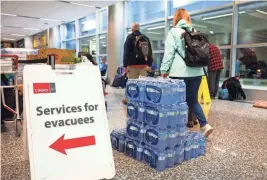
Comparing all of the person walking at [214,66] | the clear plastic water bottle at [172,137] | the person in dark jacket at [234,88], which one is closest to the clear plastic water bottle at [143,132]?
the clear plastic water bottle at [172,137]

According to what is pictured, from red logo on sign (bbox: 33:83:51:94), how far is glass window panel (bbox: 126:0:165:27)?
23.7ft

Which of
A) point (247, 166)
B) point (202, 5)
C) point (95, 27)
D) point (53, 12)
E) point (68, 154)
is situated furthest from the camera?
point (95, 27)

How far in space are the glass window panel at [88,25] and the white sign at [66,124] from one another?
10.2 meters

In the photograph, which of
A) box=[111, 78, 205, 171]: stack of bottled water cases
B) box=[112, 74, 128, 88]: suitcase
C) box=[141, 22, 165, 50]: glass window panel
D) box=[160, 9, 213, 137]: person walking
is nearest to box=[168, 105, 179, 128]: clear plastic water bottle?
box=[111, 78, 205, 171]: stack of bottled water cases

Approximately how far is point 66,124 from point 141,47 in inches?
108

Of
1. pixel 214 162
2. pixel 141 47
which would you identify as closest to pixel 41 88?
pixel 214 162

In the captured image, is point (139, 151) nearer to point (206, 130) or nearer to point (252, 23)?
point (206, 130)

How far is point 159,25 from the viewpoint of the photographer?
8.32 m

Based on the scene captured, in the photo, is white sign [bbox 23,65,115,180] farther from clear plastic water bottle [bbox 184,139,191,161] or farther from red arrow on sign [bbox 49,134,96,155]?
clear plastic water bottle [bbox 184,139,191,161]

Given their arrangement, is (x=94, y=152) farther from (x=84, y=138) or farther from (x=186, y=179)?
(x=186, y=179)

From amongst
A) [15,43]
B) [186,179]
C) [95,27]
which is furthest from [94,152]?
[15,43]

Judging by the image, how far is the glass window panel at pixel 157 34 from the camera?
27.0ft

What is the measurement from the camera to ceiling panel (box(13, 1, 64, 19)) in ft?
26.1

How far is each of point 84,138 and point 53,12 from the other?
892 cm
